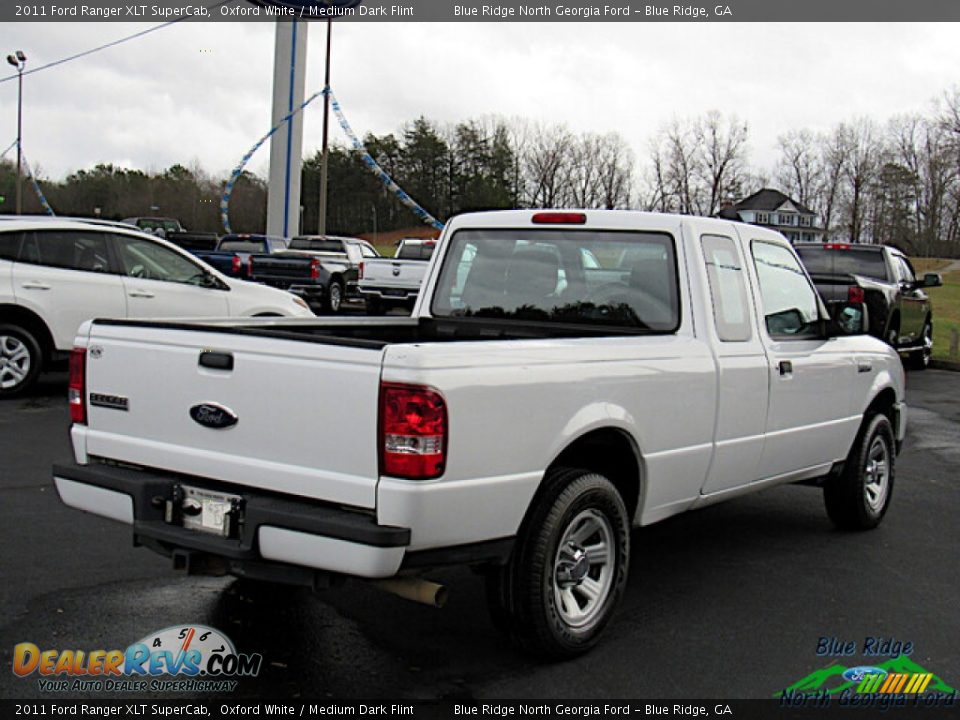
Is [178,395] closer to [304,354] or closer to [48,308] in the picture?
[304,354]

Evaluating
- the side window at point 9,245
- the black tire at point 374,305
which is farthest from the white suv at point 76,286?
the black tire at point 374,305

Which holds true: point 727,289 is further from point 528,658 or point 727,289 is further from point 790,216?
point 790,216

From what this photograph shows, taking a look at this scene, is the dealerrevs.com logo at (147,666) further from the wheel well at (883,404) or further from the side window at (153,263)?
the side window at (153,263)

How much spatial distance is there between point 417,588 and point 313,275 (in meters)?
19.3

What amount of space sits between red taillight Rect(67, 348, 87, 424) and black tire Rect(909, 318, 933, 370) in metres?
15.7

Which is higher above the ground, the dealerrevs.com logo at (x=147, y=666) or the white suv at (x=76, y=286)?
the white suv at (x=76, y=286)

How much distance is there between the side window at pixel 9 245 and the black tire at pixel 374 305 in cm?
1317

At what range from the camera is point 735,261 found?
5.53 meters

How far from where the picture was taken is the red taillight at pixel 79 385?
4.42 m

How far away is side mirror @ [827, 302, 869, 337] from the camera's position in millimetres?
6254

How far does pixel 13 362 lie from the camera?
1049cm

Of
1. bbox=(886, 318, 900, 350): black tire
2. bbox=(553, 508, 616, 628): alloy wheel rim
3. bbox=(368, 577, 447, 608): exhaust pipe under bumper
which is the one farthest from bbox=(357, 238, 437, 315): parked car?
bbox=(368, 577, 447, 608): exhaust pipe under bumper

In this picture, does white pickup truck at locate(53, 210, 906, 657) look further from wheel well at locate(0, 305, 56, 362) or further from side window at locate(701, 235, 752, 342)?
wheel well at locate(0, 305, 56, 362)

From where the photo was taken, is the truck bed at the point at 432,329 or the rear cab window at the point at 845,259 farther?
the rear cab window at the point at 845,259
